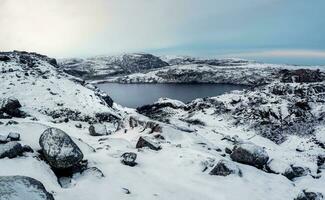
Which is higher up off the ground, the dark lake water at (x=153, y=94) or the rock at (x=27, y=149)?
the rock at (x=27, y=149)

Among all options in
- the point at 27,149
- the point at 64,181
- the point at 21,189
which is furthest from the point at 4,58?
the point at 21,189

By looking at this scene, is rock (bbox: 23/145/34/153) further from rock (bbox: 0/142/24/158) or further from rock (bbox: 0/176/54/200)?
rock (bbox: 0/176/54/200)

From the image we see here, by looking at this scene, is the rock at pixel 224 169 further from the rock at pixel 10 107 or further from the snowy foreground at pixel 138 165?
the rock at pixel 10 107

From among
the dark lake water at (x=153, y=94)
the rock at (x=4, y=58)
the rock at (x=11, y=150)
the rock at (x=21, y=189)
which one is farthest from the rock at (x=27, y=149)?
the dark lake water at (x=153, y=94)

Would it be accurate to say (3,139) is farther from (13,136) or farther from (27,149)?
(27,149)

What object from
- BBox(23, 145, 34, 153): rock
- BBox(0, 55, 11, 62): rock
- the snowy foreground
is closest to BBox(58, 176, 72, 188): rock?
the snowy foreground
